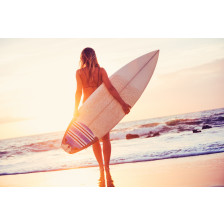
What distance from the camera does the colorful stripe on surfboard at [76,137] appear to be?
261 cm

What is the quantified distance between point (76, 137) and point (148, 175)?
0.77 metres

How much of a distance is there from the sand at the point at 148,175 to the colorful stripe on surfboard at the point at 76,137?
0.39m

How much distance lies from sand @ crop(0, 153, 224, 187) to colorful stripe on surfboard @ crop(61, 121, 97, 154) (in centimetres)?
39

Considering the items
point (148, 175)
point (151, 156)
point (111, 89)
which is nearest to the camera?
point (111, 89)

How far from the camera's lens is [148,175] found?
2.89 m

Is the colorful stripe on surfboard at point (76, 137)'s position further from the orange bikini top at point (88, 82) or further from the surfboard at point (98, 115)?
the orange bikini top at point (88, 82)

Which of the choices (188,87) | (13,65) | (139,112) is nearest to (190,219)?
(13,65)

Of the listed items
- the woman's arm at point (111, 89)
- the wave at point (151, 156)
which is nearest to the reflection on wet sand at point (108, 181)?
the woman's arm at point (111, 89)

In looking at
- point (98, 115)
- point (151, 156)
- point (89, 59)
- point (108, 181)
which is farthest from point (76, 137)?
point (151, 156)

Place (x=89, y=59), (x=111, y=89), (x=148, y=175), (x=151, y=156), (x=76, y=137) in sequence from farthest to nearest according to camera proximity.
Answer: (x=151, y=156), (x=148, y=175), (x=76, y=137), (x=111, y=89), (x=89, y=59)

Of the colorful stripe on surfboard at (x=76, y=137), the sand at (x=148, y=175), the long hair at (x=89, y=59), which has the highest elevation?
the long hair at (x=89, y=59)

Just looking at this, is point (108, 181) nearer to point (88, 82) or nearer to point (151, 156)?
point (88, 82)
